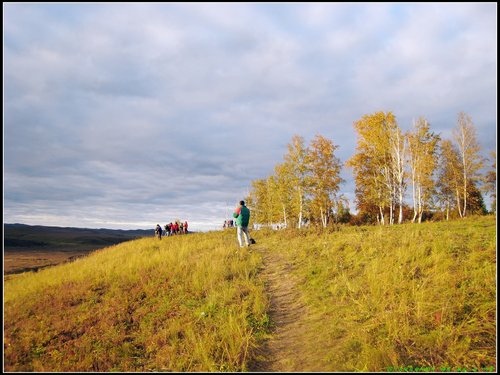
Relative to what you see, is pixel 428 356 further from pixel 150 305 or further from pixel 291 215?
pixel 291 215

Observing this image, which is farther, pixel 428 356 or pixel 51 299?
pixel 51 299

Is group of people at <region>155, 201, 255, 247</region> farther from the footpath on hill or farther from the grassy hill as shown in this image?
the footpath on hill

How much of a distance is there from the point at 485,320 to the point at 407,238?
20.9ft

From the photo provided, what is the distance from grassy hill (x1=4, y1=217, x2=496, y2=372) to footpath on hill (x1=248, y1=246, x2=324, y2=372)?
0.14ft

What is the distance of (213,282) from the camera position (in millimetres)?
12336

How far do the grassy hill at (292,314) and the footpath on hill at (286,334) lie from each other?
0.04 meters

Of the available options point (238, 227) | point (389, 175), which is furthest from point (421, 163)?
point (238, 227)

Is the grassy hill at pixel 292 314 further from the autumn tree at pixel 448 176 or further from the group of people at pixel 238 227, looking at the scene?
the autumn tree at pixel 448 176

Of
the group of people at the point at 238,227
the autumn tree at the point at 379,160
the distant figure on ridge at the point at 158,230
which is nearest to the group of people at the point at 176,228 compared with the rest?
the group of people at the point at 238,227

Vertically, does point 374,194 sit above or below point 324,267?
above

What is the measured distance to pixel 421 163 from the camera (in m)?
33.0

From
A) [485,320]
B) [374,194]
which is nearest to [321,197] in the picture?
[374,194]

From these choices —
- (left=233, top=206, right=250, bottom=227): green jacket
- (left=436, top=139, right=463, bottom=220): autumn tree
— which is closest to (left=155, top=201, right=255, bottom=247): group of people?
(left=233, top=206, right=250, bottom=227): green jacket

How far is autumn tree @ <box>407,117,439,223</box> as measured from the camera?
Answer: 32969mm
